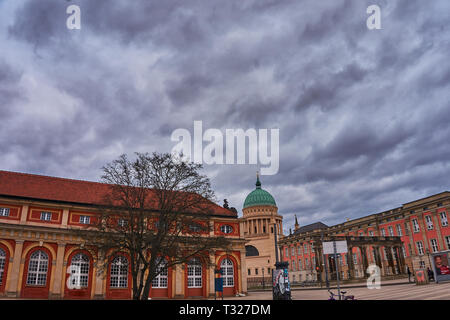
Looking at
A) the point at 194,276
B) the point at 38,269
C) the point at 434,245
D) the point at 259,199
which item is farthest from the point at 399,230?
the point at 259,199

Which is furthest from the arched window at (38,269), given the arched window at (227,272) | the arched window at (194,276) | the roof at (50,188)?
the arched window at (227,272)

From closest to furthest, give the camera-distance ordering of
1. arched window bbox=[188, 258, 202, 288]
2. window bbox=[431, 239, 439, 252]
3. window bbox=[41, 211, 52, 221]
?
window bbox=[41, 211, 52, 221]
arched window bbox=[188, 258, 202, 288]
window bbox=[431, 239, 439, 252]

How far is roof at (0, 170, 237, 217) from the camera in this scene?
40.4 m

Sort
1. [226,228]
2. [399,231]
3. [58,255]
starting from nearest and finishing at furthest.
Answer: [58,255], [226,228], [399,231]

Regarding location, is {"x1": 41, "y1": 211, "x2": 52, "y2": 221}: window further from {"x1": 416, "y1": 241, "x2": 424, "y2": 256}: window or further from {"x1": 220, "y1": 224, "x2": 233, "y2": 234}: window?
{"x1": 416, "y1": 241, "x2": 424, "y2": 256}: window

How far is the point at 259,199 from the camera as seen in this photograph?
413 feet

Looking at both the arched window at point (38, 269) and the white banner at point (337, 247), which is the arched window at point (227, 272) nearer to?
the arched window at point (38, 269)

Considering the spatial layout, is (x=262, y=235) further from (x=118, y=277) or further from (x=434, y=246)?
(x=118, y=277)

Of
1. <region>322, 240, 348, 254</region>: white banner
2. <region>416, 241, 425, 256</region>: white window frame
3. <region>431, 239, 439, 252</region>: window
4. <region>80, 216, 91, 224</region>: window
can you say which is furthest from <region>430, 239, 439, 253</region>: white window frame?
<region>80, 216, 91, 224</region>: window

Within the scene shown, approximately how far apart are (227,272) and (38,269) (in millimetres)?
22710

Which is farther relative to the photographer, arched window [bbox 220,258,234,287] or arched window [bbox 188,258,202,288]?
arched window [bbox 220,258,234,287]

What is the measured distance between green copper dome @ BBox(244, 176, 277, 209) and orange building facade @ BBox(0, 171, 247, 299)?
79.5 m
